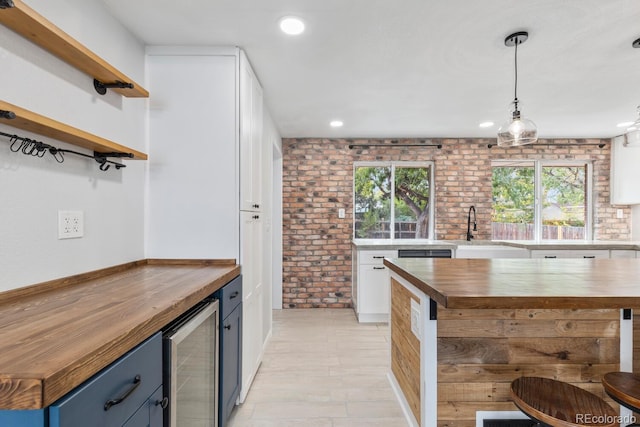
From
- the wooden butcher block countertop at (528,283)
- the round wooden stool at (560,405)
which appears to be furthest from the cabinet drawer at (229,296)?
the round wooden stool at (560,405)

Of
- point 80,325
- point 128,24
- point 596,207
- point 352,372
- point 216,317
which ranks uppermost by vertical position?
point 128,24

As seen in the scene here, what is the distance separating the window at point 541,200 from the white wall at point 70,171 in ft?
14.3

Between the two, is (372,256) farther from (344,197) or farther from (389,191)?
(389,191)

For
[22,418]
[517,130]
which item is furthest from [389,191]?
[22,418]

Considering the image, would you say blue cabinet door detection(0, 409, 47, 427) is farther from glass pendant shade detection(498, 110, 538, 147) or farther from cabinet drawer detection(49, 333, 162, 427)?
glass pendant shade detection(498, 110, 538, 147)

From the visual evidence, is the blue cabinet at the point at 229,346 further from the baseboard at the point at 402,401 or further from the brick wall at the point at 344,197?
the brick wall at the point at 344,197

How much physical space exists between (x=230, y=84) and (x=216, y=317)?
54.9 inches

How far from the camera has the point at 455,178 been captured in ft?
14.4

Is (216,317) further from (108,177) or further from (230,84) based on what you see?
(230,84)

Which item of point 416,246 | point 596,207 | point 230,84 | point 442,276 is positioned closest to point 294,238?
point 416,246

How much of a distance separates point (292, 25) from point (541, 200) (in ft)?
14.0

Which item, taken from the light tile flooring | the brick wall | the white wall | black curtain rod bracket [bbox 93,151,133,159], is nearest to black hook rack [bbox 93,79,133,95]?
the white wall

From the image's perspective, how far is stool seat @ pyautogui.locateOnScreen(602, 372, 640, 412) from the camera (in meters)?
1.11

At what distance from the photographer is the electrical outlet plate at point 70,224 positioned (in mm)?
1374
